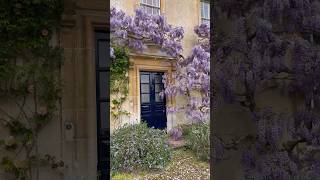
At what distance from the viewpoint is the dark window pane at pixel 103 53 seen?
387cm

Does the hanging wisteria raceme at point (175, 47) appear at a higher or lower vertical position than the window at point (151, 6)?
lower

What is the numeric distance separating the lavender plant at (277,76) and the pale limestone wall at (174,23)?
0.37 metres

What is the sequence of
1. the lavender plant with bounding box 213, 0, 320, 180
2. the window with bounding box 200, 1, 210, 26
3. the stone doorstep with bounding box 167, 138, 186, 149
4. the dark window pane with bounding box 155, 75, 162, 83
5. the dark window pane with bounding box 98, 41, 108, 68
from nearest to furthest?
the lavender plant with bounding box 213, 0, 320, 180 < the window with bounding box 200, 1, 210, 26 < the stone doorstep with bounding box 167, 138, 186, 149 < the dark window pane with bounding box 155, 75, 162, 83 < the dark window pane with bounding box 98, 41, 108, 68

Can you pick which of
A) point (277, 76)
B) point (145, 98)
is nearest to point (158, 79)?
point (145, 98)

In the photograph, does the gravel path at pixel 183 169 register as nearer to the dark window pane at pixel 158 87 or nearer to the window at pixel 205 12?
the dark window pane at pixel 158 87

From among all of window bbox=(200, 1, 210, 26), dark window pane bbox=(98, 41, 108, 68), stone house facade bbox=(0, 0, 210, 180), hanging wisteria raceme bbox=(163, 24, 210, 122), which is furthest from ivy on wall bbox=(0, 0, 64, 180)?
window bbox=(200, 1, 210, 26)

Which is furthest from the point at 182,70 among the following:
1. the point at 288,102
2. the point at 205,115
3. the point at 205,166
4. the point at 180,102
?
the point at 288,102

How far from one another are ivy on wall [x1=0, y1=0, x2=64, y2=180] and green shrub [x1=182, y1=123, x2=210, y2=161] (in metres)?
1.85

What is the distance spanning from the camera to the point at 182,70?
7.44 ft

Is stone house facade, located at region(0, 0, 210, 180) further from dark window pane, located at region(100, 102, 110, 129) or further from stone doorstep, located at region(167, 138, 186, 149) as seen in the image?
stone doorstep, located at region(167, 138, 186, 149)

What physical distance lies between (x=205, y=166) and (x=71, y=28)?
2.20 m

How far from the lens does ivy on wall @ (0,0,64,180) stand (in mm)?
3617

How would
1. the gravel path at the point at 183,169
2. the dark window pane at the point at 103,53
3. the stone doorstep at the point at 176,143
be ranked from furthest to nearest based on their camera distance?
the dark window pane at the point at 103,53 < the stone doorstep at the point at 176,143 < the gravel path at the point at 183,169

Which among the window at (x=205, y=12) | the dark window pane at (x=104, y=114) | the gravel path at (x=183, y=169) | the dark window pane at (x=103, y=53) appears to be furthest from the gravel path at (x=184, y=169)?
the dark window pane at (x=103, y=53)
